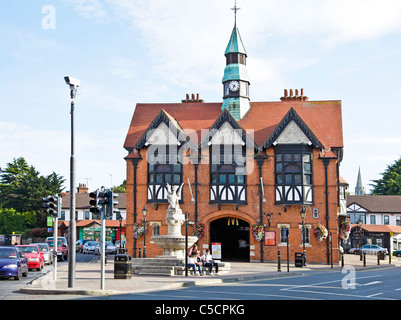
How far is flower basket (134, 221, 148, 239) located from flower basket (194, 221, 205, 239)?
3.89 m

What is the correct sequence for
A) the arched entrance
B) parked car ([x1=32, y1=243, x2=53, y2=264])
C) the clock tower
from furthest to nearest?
1. the clock tower
2. the arched entrance
3. parked car ([x1=32, y1=243, x2=53, y2=264])

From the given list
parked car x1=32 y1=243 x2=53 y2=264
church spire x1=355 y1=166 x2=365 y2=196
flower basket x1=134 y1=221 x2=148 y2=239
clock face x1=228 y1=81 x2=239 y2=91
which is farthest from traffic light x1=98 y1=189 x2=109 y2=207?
church spire x1=355 y1=166 x2=365 y2=196

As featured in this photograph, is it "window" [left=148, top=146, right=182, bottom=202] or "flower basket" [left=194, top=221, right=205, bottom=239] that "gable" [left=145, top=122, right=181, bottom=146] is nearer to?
"window" [left=148, top=146, right=182, bottom=202]

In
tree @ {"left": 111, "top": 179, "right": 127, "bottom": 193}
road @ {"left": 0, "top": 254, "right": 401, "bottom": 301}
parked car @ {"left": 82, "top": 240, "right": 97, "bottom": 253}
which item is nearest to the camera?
road @ {"left": 0, "top": 254, "right": 401, "bottom": 301}

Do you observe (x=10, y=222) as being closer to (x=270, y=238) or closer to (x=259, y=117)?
(x=259, y=117)

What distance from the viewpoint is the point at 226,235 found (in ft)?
153

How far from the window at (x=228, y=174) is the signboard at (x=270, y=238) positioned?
10.1ft

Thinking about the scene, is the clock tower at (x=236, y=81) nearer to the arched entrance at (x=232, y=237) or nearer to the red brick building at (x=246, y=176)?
the red brick building at (x=246, y=176)

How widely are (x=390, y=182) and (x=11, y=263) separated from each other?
7901cm

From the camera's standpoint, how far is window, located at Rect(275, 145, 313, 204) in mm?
41594

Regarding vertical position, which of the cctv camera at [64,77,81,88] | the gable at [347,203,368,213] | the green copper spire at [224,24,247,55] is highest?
the green copper spire at [224,24,247,55]
